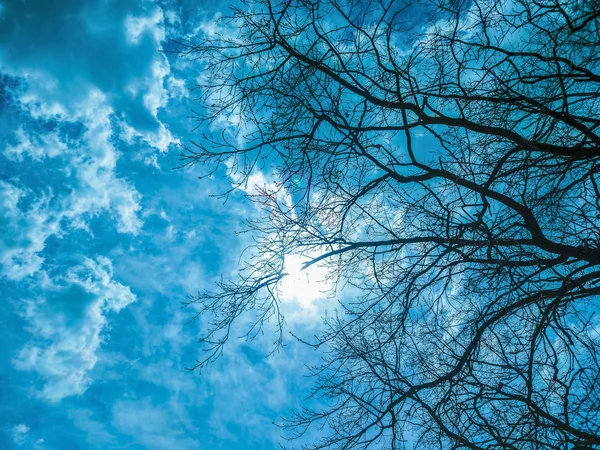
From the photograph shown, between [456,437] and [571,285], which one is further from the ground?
[571,285]

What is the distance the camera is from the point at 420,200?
4.82 meters

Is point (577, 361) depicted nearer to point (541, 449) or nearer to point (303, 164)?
point (541, 449)

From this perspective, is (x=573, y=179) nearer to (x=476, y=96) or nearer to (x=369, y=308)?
(x=476, y=96)

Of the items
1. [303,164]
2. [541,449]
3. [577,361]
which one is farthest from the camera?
[303,164]

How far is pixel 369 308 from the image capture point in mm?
5035

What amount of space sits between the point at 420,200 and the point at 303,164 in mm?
1655

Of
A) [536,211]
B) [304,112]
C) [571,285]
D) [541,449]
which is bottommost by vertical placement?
[541,449]

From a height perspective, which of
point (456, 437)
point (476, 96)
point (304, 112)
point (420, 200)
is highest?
point (304, 112)

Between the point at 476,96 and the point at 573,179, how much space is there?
171 centimetres

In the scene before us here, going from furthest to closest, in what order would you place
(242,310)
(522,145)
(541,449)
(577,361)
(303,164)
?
(242,310), (303,164), (577,361), (522,145), (541,449)

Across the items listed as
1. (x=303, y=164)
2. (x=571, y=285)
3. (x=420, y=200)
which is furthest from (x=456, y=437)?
(x=303, y=164)

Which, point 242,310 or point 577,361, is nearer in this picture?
point 577,361

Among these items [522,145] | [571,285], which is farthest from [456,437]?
[522,145]

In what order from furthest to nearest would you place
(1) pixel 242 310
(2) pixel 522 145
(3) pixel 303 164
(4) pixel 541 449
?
(1) pixel 242 310 < (3) pixel 303 164 < (2) pixel 522 145 < (4) pixel 541 449
